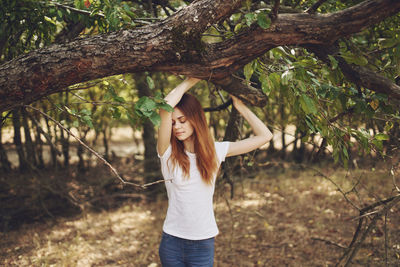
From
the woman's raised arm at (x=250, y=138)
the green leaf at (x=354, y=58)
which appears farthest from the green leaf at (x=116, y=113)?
the green leaf at (x=354, y=58)

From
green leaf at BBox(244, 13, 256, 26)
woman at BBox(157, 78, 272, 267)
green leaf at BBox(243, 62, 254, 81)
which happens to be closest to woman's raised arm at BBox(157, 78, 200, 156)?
woman at BBox(157, 78, 272, 267)

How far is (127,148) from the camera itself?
12.6 metres

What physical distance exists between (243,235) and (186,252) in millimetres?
3171

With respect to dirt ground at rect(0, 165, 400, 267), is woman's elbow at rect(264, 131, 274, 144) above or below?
above

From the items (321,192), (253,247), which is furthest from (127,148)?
(253,247)

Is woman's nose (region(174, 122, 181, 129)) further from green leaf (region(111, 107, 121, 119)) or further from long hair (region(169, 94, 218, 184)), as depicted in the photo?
green leaf (region(111, 107, 121, 119))

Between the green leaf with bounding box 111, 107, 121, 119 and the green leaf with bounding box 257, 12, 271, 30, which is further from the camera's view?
the green leaf with bounding box 111, 107, 121, 119

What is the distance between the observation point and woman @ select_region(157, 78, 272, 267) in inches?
82.2

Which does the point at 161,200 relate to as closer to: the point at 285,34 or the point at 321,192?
the point at 321,192

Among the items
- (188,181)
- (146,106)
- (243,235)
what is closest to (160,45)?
(146,106)

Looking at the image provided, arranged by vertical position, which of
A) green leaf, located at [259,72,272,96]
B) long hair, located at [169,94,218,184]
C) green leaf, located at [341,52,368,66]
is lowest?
long hair, located at [169,94,218,184]

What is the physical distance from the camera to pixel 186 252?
2.10m

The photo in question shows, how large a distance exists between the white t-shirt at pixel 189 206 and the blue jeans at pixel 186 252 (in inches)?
1.8

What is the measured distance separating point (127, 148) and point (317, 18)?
1157 centimetres
